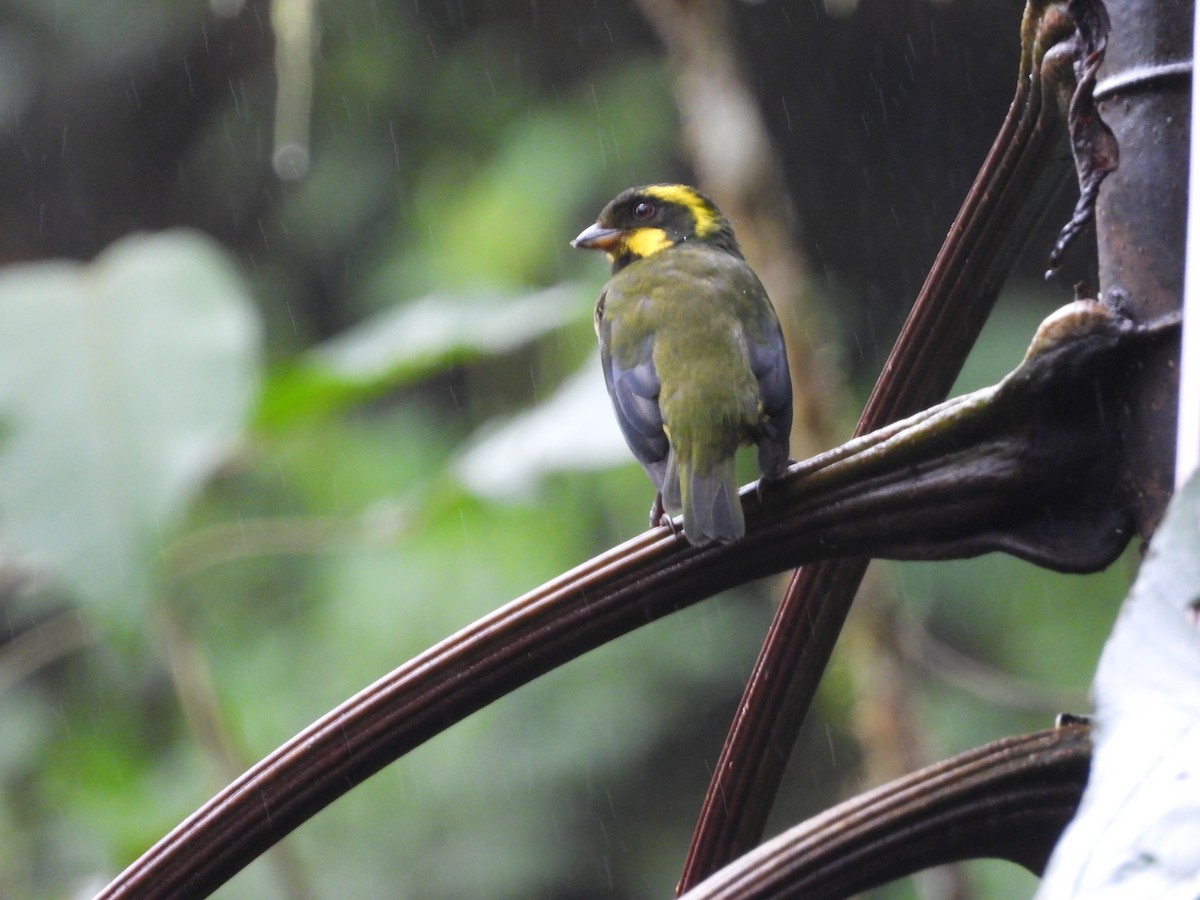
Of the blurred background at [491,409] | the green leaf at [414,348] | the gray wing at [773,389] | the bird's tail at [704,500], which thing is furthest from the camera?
the blurred background at [491,409]

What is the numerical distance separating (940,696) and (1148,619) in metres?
3.57

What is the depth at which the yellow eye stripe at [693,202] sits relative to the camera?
232cm

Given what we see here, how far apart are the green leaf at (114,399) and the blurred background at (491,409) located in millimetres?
163

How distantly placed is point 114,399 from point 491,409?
6.02 feet

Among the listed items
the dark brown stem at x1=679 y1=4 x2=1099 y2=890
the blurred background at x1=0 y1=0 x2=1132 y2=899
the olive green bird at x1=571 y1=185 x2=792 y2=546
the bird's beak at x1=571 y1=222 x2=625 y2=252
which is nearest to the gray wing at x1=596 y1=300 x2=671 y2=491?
the olive green bird at x1=571 y1=185 x2=792 y2=546

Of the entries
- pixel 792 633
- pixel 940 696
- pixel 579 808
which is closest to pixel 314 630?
pixel 579 808

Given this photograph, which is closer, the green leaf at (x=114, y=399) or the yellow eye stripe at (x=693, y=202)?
the green leaf at (x=114, y=399)

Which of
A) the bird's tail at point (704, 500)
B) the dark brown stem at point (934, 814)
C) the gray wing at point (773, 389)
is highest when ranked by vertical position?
the gray wing at point (773, 389)

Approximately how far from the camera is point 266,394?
231 centimetres

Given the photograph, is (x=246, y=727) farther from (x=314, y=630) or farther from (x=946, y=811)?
(x=946, y=811)

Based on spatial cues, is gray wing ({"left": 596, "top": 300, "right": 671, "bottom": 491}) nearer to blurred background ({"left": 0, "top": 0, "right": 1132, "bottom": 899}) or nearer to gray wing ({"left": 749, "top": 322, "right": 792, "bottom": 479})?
gray wing ({"left": 749, "top": 322, "right": 792, "bottom": 479})

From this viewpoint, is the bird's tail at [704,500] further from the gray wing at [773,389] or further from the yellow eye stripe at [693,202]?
the yellow eye stripe at [693,202]

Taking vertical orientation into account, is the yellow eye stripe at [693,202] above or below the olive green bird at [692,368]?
above

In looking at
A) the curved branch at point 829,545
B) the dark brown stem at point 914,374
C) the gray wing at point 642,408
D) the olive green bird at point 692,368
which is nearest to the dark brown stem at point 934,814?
the curved branch at point 829,545
